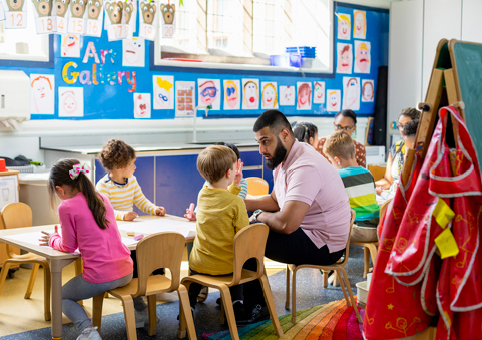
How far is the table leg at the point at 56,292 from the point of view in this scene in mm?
2375

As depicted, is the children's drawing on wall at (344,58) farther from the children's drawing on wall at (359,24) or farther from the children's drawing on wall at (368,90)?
the children's drawing on wall at (368,90)

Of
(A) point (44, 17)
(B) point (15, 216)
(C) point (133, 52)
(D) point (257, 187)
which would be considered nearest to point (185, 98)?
(C) point (133, 52)

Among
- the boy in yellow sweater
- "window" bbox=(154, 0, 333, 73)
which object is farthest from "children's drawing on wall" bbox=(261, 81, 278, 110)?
the boy in yellow sweater

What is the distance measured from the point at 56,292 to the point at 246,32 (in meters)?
4.64

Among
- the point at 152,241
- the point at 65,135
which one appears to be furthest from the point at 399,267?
the point at 65,135

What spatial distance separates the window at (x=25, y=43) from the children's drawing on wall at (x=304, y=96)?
300 cm

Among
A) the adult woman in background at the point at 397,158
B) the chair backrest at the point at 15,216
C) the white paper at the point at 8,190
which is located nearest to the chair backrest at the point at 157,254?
the chair backrest at the point at 15,216

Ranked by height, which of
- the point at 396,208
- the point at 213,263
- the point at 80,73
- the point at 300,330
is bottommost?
the point at 300,330

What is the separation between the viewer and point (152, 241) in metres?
2.39

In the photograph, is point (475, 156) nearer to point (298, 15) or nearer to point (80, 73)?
point (80, 73)

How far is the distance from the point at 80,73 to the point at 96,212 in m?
2.78

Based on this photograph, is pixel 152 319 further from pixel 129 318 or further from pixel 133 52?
pixel 133 52

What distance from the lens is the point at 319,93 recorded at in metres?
6.82

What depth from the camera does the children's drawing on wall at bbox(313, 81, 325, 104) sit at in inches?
267
